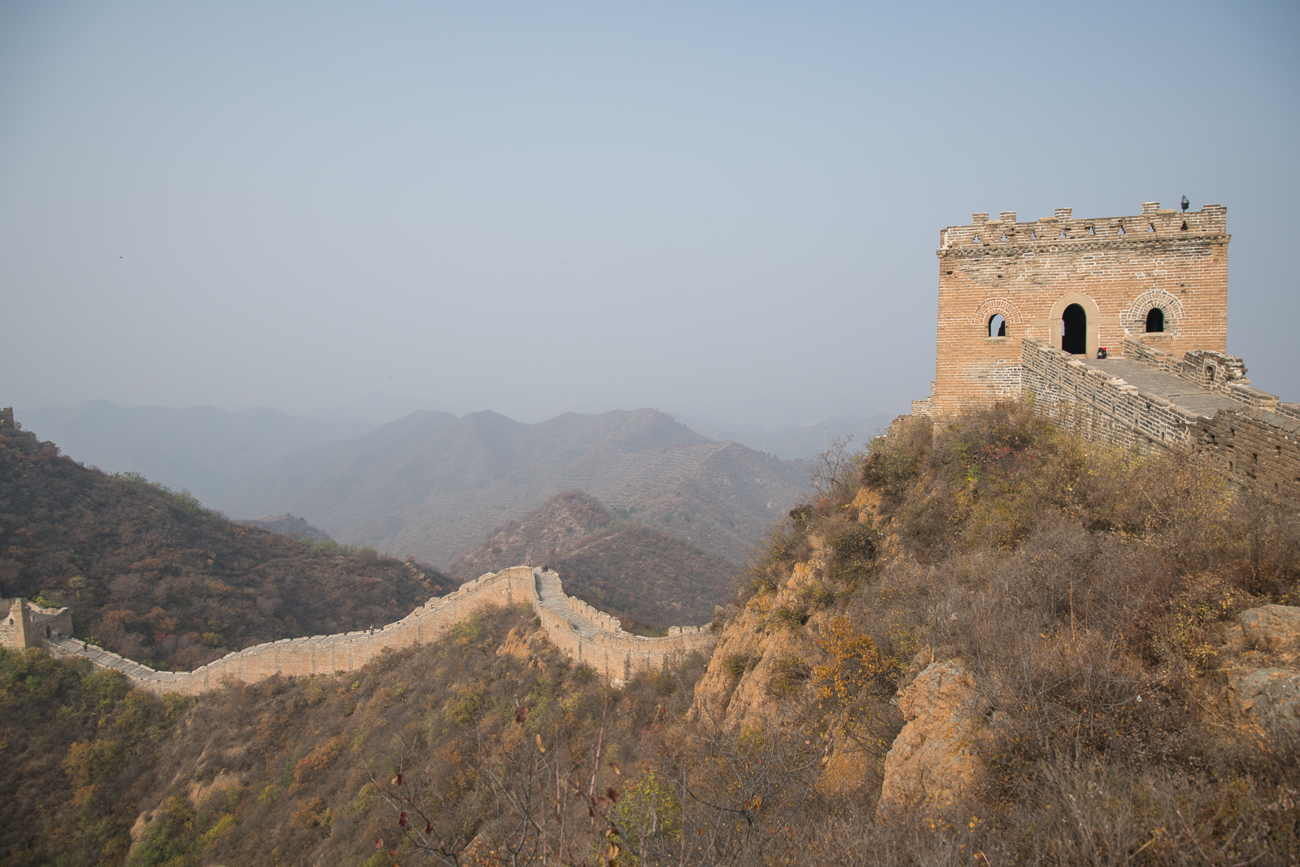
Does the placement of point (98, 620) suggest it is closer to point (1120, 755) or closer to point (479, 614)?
point (479, 614)

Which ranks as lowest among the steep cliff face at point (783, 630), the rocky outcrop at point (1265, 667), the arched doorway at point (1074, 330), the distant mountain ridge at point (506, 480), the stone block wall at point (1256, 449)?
the distant mountain ridge at point (506, 480)

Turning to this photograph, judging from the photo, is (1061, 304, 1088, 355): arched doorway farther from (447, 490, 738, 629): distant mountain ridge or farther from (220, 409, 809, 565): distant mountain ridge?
(220, 409, 809, 565): distant mountain ridge

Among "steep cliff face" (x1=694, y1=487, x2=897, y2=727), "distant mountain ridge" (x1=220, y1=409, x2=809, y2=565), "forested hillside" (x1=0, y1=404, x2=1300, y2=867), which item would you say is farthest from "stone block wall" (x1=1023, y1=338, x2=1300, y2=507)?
"distant mountain ridge" (x1=220, y1=409, x2=809, y2=565)

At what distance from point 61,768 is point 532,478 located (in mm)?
105106

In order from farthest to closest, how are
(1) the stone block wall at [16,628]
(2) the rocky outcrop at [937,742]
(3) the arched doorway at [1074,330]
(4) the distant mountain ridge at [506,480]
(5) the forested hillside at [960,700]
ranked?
1. (4) the distant mountain ridge at [506,480]
2. (1) the stone block wall at [16,628]
3. (3) the arched doorway at [1074,330]
4. (2) the rocky outcrop at [937,742]
5. (5) the forested hillside at [960,700]

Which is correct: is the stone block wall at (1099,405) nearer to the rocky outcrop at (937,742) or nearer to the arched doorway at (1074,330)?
the arched doorway at (1074,330)

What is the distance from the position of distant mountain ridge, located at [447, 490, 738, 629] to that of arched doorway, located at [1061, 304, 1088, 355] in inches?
811

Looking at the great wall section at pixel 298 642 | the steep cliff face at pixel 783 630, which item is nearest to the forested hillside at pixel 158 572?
the great wall section at pixel 298 642

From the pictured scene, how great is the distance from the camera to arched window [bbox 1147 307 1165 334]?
11.2 m

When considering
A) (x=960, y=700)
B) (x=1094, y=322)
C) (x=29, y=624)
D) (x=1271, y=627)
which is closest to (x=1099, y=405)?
(x=1094, y=322)

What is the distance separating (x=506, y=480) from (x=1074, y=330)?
400 feet

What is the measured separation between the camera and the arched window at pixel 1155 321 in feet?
36.7

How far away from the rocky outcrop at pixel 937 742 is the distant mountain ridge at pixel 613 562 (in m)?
24.4

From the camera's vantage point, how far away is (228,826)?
18750mm
